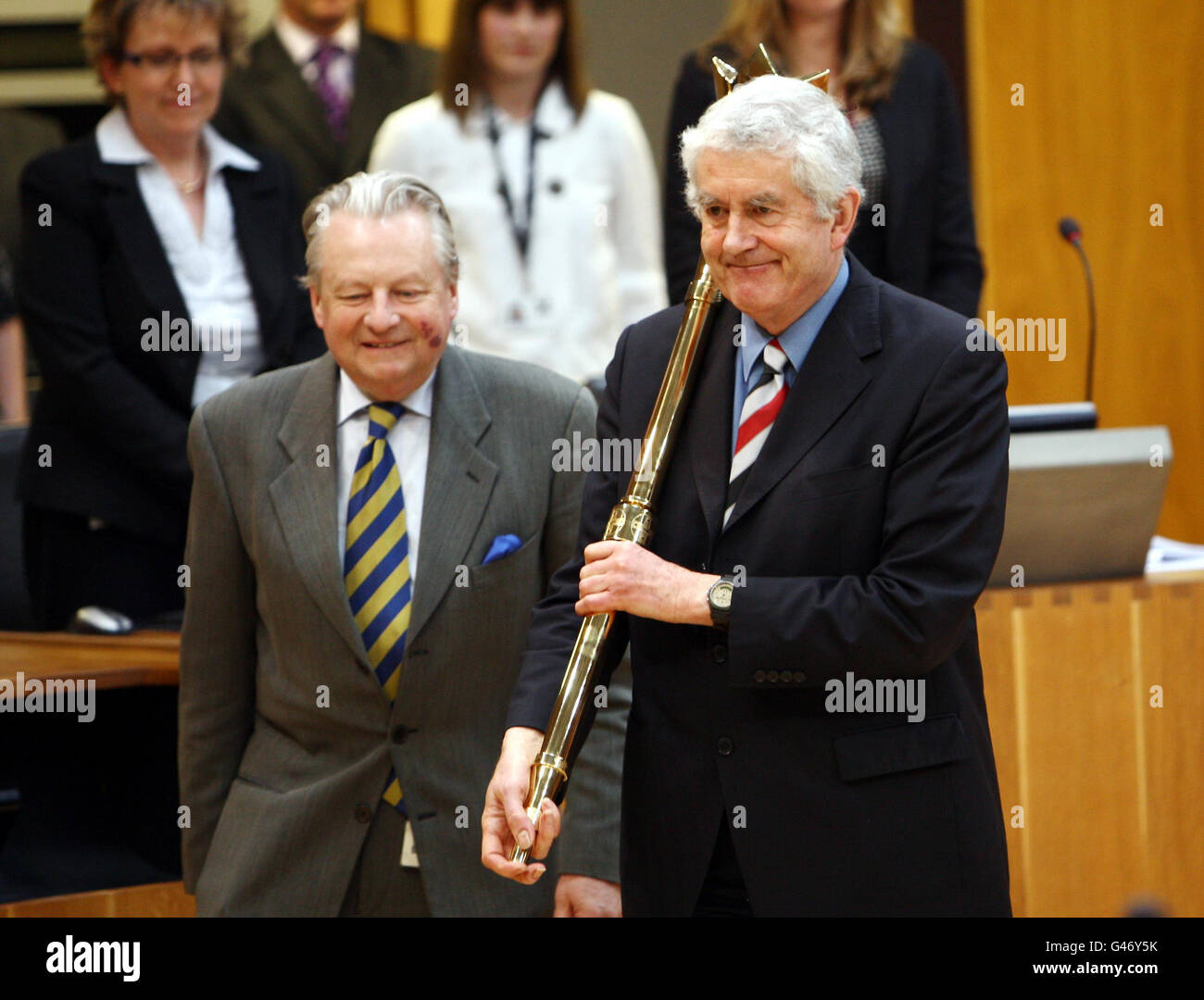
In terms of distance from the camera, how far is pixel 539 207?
3932 millimetres

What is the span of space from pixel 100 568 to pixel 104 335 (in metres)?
0.48

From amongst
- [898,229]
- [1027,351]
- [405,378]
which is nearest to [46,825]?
[405,378]

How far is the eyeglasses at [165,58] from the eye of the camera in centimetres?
361

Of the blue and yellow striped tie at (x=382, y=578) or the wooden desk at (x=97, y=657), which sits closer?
the blue and yellow striped tie at (x=382, y=578)

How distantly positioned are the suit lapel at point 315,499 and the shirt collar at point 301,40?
74.8 inches

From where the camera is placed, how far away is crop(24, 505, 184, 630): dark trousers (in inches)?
144

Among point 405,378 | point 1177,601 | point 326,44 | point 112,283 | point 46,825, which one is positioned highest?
point 326,44

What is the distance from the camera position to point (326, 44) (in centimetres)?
431

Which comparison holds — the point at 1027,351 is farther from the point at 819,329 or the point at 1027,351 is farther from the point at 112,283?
the point at 819,329

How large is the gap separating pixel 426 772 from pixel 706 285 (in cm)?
80
